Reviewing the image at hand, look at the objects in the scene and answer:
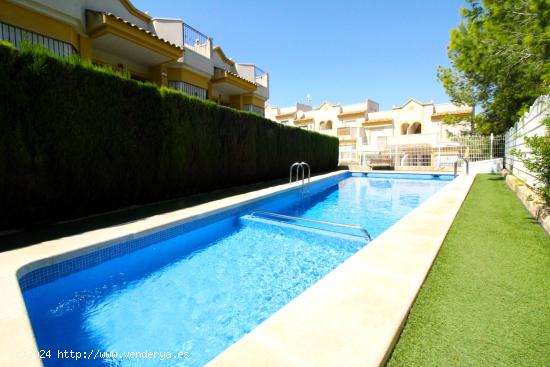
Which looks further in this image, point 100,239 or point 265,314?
point 100,239

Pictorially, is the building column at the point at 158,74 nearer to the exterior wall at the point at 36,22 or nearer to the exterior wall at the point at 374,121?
the exterior wall at the point at 36,22

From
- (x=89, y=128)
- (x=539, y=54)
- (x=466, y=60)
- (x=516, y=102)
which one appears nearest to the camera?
(x=89, y=128)

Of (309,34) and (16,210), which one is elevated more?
(309,34)

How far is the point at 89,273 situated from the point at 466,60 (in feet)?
51.4

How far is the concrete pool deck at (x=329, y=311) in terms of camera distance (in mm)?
1733

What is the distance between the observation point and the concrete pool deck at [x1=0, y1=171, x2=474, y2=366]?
1.73 m

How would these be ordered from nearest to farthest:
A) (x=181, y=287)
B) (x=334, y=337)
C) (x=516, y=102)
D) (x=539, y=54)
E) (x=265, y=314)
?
1. (x=334, y=337)
2. (x=265, y=314)
3. (x=181, y=287)
4. (x=539, y=54)
5. (x=516, y=102)

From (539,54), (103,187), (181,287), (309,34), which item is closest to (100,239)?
(181,287)

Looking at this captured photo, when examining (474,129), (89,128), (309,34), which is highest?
(309,34)

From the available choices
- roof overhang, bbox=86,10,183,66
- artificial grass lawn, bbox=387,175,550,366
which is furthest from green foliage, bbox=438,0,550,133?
roof overhang, bbox=86,10,183,66

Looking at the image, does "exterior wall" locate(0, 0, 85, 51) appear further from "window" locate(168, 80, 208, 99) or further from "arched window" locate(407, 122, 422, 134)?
"arched window" locate(407, 122, 422, 134)

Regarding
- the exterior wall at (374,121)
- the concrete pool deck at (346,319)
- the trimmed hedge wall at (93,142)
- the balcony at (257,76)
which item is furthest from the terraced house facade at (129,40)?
the exterior wall at (374,121)

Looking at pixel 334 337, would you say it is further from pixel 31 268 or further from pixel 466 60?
pixel 466 60

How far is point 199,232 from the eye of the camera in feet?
19.8
